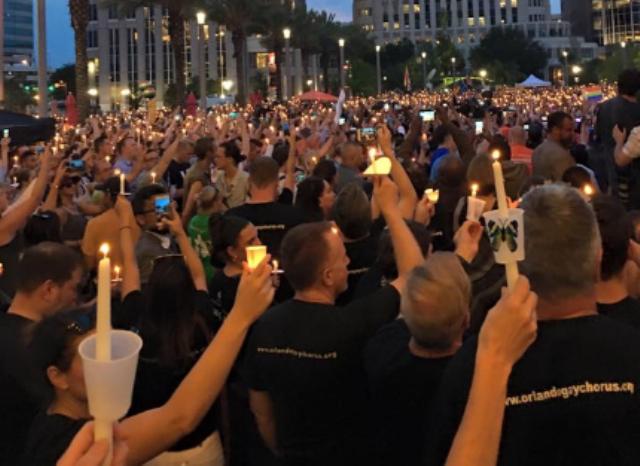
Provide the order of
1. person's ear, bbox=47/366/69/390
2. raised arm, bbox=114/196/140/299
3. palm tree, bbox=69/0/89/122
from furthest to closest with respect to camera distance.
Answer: palm tree, bbox=69/0/89/122
raised arm, bbox=114/196/140/299
person's ear, bbox=47/366/69/390

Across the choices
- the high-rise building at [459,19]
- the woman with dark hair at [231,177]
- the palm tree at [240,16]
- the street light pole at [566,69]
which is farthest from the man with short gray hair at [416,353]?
the high-rise building at [459,19]

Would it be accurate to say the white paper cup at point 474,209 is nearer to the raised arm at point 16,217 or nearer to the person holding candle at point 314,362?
the person holding candle at point 314,362

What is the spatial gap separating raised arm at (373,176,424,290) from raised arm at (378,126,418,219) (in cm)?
117

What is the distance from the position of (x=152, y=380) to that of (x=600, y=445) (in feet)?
6.45

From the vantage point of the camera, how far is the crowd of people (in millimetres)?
2191

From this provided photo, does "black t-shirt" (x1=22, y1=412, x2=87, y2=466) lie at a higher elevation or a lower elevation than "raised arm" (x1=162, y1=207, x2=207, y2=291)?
lower

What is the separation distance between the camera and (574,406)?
7.18 ft

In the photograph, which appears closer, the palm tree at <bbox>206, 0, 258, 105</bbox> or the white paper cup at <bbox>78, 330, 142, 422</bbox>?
the white paper cup at <bbox>78, 330, 142, 422</bbox>

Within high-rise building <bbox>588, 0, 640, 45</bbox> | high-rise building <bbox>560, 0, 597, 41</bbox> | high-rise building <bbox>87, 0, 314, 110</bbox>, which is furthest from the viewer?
high-rise building <bbox>560, 0, 597, 41</bbox>

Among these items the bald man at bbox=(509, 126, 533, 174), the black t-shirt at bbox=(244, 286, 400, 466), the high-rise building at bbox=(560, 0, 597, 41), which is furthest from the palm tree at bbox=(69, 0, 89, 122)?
the high-rise building at bbox=(560, 0, 597, 41)

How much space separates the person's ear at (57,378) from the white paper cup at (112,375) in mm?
1098

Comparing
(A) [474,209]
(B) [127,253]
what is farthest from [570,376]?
(B) [127,253]

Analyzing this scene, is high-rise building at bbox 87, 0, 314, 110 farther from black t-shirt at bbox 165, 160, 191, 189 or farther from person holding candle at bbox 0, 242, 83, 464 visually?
person holding candle at bbox 0, 242, 83, 464

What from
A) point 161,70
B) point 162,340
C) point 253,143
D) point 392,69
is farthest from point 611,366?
point 161,70
